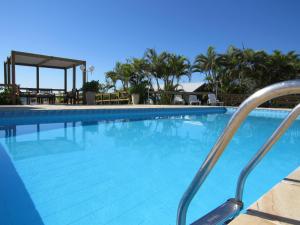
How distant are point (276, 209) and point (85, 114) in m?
8.98

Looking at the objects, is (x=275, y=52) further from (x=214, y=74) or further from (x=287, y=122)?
(x=287, y=122)

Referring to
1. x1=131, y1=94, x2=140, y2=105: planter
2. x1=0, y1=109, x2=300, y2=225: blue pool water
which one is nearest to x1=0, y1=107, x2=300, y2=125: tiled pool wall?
x1=0, y1=109, x2=300, y2=225: blue pool water

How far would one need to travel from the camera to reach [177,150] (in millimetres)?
5488

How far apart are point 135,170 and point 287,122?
2876 mm

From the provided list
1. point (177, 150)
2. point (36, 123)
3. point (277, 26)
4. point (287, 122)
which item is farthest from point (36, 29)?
point (277, 26)

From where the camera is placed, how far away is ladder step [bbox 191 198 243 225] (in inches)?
47.2

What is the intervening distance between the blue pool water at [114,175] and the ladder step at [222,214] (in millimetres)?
1242

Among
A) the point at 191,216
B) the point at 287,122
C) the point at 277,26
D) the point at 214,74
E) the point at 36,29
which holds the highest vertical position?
the point at 277,26

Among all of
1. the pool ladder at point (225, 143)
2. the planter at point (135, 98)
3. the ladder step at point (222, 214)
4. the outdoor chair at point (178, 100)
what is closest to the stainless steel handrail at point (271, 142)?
the ladder step at point (222, 214)

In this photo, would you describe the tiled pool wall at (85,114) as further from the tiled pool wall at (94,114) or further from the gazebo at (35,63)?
the gazebo at (35,63)

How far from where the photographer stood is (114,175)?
12.1ft

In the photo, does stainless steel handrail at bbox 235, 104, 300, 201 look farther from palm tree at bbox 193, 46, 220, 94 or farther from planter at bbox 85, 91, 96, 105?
palm tree at bbox 193, 46, 220, 94

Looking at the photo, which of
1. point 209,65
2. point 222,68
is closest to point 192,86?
point 209,65

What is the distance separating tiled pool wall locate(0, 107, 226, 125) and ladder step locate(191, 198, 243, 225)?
8.02 meters
